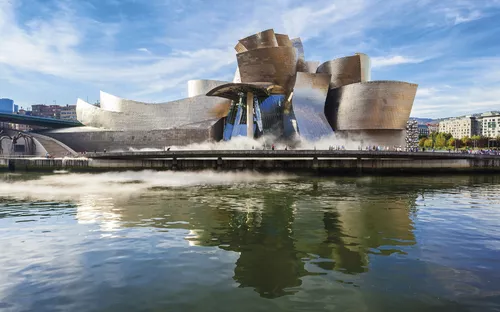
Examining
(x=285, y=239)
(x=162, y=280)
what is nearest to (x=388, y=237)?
(x=285, y=239)

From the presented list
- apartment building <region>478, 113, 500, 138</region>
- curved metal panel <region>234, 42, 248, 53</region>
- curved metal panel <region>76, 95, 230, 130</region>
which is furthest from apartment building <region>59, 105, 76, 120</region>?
apartment building <region>478, 113, 500, 138</region>

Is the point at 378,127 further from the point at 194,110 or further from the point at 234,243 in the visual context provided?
the point at 234,243

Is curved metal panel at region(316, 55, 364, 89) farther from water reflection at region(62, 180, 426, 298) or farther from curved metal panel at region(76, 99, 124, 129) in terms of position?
water reflection at region(62, 180, 426, 298)

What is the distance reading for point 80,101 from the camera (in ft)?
190

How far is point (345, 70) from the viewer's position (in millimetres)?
51344

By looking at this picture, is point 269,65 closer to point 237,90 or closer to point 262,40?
point 262,40

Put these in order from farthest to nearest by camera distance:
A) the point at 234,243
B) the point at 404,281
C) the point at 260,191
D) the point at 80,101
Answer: the point at 80,101 → the point at 260,191 → the point at 234,243 → the point at 404,281

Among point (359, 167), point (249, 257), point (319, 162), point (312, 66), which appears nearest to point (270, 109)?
point (312, 66)

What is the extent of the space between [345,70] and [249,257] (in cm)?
4759

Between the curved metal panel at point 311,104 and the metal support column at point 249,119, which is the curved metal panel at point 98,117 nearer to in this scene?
the metal support column at point 249,119

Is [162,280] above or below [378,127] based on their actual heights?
below

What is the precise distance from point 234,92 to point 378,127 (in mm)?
19532

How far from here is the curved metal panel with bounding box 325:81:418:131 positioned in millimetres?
46781

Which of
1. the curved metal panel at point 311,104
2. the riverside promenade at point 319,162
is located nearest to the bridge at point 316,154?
the riverside promenade at point 319,162
